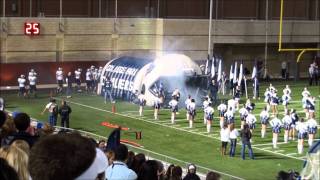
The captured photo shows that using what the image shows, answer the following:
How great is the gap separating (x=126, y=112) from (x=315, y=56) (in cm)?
2243

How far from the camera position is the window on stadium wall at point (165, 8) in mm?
40656

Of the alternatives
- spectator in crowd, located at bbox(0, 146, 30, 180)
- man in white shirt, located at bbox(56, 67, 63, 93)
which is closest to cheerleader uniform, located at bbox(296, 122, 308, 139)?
man in white shirt, located at bbox(56, 67, 63, 93)

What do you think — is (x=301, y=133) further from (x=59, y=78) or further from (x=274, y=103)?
(x=59, y=78)

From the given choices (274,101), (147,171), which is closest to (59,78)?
(274,101)

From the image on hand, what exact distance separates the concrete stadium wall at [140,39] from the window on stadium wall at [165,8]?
1720 millimetres

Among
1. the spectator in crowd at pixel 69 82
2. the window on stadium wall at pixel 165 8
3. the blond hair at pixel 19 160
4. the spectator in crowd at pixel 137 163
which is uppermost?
the window on stadium wall at pixel 165 8

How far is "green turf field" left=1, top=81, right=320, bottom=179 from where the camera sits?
20516 mm

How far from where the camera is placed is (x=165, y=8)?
147ft

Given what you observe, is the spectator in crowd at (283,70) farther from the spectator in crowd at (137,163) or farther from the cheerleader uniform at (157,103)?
the spectator in crowd at (137,163)

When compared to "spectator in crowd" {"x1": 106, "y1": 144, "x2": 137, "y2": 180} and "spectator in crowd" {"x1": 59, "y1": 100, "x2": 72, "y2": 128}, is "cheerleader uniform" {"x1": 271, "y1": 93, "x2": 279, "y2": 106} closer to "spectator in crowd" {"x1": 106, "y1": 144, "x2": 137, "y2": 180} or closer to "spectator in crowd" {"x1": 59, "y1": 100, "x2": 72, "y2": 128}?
"spectator in crowd" {"x1": 59, "y1": 100, "x2": 72, "y2": 128}

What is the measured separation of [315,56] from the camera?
4884cm

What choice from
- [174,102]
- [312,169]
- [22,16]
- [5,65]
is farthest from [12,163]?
[22,16]

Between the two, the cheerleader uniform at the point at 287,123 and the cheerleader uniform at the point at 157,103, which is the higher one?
the cheerleader uniform at the point at 157,103

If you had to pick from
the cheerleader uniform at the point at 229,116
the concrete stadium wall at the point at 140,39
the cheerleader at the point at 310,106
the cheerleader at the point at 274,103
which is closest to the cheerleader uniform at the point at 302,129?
the cheerleader uniform at the point at 229,116
